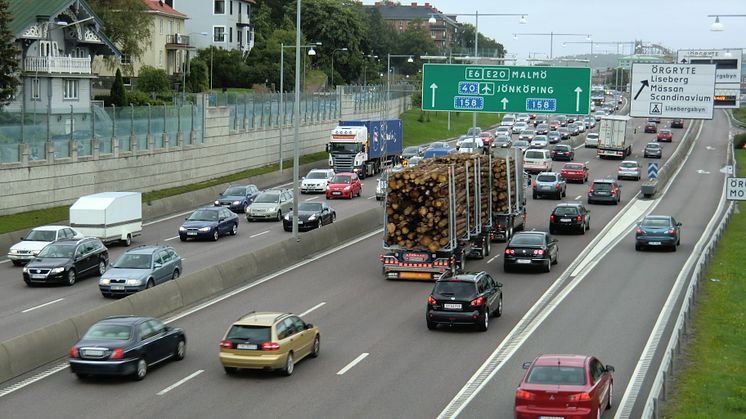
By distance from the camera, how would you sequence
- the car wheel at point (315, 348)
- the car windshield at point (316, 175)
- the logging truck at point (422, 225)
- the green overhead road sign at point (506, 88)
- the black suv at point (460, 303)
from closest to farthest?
1. the car wheel at point (315, 348)
2. the black suv at point (460, 303)
3. the logging truck at point (422, 225)
4. the green overhead road sign at point (506, 88)
5. the car windshield at point (316, 175)

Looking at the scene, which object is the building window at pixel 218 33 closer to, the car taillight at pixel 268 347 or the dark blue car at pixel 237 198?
the dark blue car at pixel 237 198

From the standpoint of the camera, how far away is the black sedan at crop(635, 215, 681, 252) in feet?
149

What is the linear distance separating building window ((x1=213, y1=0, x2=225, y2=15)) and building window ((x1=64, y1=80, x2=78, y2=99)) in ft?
168

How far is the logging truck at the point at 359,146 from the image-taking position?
75812mm

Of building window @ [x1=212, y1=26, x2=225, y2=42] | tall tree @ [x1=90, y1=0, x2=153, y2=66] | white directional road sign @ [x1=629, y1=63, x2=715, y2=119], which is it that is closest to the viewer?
white directional road sign @ [x1=629, y1=63, x2=715, y2=119]

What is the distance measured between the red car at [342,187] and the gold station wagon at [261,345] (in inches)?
1587

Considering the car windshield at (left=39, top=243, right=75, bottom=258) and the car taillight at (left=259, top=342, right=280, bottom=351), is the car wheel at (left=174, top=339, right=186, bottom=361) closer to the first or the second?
the car taillight at (left=259, top=342, right=280, bottom=351)

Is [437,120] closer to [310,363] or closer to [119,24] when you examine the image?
[119,24]

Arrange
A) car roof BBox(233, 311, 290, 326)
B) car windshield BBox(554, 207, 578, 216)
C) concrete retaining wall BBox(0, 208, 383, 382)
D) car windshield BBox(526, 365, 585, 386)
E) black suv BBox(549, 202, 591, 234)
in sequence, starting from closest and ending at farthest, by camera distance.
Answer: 1. car windshield BBox(526, 365, 585, 386)
2. car roof BBox(233, 311, 290, 326)
3. concrete retaining wall BBox(0, 208, 383, 382)
4. black suv BBox(549, 202, 591, 234)
5. car windshield BBox(554, 207, 578, 216)

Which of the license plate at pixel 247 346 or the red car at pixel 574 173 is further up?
the license plate at pixel 247 346

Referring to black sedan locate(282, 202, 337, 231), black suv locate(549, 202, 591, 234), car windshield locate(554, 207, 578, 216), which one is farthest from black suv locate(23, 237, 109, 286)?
car windshield locate(554, 207, 578, 216)

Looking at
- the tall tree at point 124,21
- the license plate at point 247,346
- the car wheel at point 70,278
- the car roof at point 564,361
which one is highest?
the tall tree at point 124,21

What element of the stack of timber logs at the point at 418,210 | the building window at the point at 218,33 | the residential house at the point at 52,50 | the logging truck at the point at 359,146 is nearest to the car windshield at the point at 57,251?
the stack of timber logs at the point at 418,210

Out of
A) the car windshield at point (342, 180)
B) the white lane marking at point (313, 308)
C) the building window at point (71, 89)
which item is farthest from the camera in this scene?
the building window at point (71, 89)
